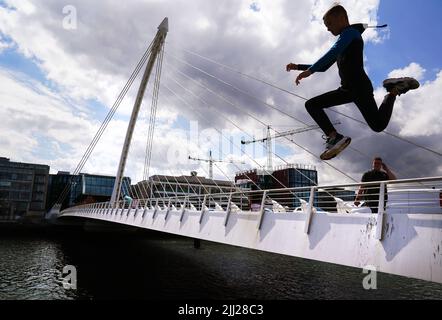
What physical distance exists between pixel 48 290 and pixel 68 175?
130 metres

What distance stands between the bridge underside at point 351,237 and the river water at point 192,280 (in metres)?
10.2

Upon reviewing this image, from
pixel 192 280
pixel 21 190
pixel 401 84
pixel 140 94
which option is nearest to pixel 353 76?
pixel 401 84

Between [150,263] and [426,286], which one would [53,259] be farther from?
[426,286]

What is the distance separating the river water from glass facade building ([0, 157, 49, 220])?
259ft

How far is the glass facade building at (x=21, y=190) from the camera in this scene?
107 metres

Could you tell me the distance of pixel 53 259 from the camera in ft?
124

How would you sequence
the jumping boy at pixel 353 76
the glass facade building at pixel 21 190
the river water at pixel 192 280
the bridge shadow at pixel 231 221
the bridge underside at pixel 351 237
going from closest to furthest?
the jumping boy at pixel 353 76 < the bridge underside at pixel 351 237 < the bridge shadow at pixel 231 221 < the river water at pixel 192 280 < the glass facade building at pixel 21 190

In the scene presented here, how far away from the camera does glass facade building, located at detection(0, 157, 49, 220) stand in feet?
351

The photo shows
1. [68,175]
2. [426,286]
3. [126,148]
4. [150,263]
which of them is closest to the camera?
[426,286]

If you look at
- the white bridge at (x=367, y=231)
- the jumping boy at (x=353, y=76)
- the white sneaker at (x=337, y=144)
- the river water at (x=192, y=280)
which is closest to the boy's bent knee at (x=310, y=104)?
the jumping boy at (x=353, y=76)

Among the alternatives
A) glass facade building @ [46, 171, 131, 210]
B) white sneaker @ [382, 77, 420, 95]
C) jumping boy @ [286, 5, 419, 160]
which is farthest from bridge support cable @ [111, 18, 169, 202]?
glass facade building @ [46, 171, 131, 210]

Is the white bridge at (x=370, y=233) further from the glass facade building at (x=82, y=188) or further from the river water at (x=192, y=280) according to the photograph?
the glass facade building at (x=82, y=188)

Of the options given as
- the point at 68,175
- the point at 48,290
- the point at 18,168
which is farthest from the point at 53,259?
the point at 68,175

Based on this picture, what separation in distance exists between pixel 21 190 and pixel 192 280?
10415cm
